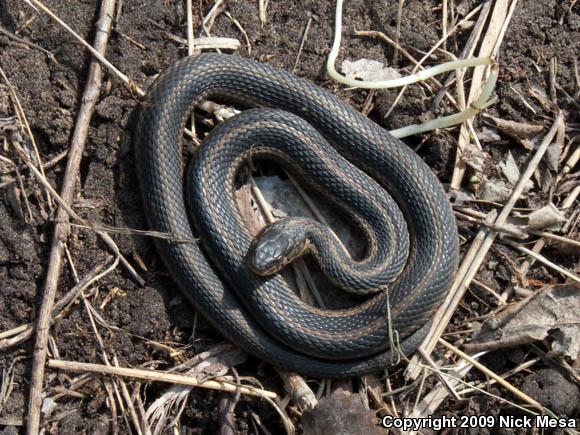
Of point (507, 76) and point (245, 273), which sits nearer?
point (245, 273)

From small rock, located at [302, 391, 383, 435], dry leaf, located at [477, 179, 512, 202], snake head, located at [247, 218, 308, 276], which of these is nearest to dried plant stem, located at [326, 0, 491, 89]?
dry leaf, located at [477, 179, 512, 202]

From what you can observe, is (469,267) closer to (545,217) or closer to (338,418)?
(545,217)

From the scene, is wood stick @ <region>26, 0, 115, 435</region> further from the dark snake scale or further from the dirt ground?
the dark snake scale

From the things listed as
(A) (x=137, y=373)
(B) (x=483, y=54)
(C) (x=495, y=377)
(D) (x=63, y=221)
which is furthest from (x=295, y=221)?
(B) (x=483, y=54)

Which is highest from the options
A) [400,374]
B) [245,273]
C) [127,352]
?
[245,273]

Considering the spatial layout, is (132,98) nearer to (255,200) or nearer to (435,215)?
(255,200)

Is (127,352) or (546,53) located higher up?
(546,53)

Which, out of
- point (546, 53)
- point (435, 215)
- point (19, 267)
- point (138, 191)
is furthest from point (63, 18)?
point (546, 53)

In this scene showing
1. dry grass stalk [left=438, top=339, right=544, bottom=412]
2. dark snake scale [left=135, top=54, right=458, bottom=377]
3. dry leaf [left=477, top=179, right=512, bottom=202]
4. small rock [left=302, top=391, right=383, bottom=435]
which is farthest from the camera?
dry leaf [left=477, top=179, right=512, bottom=202]
